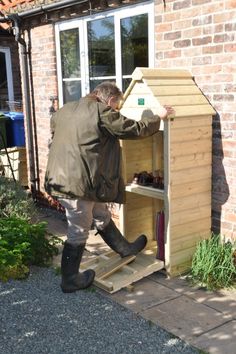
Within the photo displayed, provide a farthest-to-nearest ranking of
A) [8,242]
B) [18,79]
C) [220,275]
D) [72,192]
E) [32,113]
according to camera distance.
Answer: [18,79]
[32,113]
[8,242]
[220,275]
[72,192]

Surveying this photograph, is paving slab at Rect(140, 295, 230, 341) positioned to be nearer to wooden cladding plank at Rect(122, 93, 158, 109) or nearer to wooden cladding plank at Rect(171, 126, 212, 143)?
wooden cladding plank at Rect(171, 126, 212, 143)

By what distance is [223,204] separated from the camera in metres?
4.82

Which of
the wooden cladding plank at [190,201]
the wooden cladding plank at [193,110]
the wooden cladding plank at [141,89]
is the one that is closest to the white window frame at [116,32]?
the wooden cladding plank at [141,89]

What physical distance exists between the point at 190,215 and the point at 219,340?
55.8 inches

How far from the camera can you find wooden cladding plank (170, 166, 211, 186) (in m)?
4.48

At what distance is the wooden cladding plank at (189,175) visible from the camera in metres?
4.48

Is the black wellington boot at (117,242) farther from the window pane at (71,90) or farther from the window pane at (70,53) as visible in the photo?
the window pane at (70,53)

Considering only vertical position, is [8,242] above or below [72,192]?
below

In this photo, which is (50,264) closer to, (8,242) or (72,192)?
(8,242)

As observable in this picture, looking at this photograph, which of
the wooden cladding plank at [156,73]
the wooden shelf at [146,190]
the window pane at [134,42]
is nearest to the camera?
the wooden cladding plank at [156,73]

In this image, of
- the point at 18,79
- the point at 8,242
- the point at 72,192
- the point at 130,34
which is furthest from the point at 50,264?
the point at 18,79

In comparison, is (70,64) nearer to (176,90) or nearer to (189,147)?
(176,90)

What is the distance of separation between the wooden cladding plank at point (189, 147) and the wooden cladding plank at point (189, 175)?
0.57ft

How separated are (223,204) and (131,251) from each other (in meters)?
1.06
